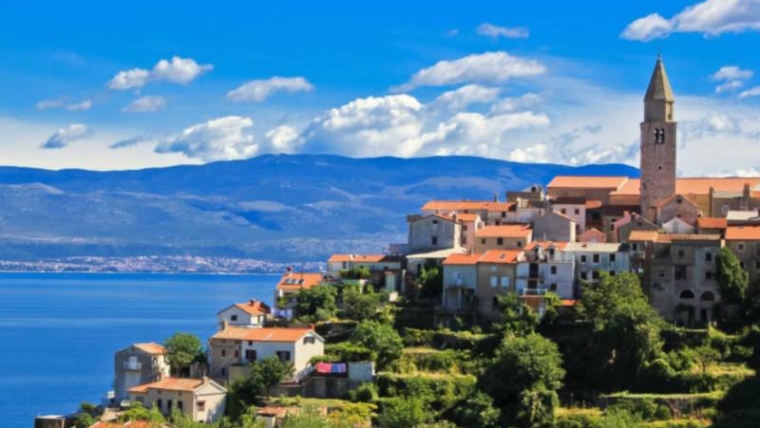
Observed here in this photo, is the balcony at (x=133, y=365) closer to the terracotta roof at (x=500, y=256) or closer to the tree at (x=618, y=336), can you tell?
the terracotta roof at (x=500, y=256)

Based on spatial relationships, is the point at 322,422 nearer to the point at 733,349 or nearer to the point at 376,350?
the point at 376,350

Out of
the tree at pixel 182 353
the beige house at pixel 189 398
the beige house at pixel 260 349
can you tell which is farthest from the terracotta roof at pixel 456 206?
the beige house at pixel 189 398

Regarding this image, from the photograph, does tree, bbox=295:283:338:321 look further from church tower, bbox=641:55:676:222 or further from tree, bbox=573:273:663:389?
church tower, bbox=641:55:676:222

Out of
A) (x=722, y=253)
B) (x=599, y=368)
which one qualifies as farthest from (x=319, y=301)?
(x=722, y=253)

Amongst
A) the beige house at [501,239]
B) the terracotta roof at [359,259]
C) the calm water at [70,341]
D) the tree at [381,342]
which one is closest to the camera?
the tree at [381,342]

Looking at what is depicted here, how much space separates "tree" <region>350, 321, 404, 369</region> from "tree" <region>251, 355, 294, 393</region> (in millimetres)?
4041

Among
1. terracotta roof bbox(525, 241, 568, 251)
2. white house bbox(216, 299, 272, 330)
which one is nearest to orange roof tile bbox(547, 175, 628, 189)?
terracotta roof bbox(525, 241, 568, 251)

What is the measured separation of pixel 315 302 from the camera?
6600 centimetres

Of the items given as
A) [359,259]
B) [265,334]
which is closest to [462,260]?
[359,259]

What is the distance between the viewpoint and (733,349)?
5722 cm

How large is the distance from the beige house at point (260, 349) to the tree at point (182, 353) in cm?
118

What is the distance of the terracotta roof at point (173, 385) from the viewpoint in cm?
5879

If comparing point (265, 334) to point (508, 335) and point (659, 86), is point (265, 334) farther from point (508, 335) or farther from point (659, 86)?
point (659, 86)

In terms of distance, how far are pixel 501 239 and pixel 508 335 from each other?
9.98 m
